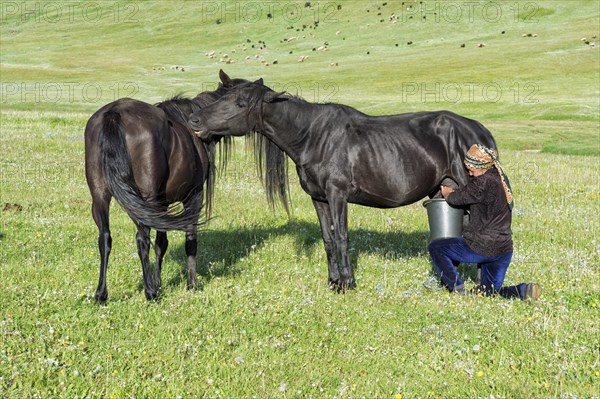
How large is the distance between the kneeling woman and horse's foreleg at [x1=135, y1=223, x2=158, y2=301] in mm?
4131

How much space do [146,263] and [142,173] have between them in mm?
1225

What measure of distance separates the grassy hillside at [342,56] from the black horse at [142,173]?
90.7 feet

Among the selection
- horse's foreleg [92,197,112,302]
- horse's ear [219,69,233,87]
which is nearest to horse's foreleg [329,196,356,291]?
horse's ear [219,69,233,87]

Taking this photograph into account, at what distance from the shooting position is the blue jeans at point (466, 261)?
8.57 m

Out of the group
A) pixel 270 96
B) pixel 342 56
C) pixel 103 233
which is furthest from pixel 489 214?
pixel 342 56

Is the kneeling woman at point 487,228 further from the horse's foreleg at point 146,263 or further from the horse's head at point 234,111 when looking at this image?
the horse's foreleg at point 146,263

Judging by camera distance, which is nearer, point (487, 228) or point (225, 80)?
point (487, 228)

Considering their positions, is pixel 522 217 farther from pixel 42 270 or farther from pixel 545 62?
pixel 545 62

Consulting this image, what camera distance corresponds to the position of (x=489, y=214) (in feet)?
27.7

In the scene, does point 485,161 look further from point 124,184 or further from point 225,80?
point 124,184

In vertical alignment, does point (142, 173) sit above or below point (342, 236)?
above

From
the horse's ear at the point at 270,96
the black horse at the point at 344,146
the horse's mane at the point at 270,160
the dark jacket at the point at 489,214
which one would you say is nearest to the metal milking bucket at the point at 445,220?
the black horse at the point at 344,146

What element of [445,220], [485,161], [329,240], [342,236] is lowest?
[329,240]

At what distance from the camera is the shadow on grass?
10.5m
